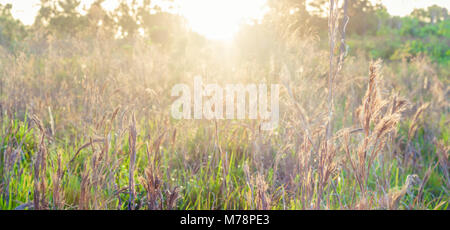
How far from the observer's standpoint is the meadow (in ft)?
3.25

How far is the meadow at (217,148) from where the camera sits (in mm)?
990

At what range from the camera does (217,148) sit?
76.0 inches

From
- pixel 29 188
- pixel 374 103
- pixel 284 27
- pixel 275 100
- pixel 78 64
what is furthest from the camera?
pixel 78 64

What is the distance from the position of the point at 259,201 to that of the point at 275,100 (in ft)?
3.66

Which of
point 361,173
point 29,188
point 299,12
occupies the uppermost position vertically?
point 299,12
